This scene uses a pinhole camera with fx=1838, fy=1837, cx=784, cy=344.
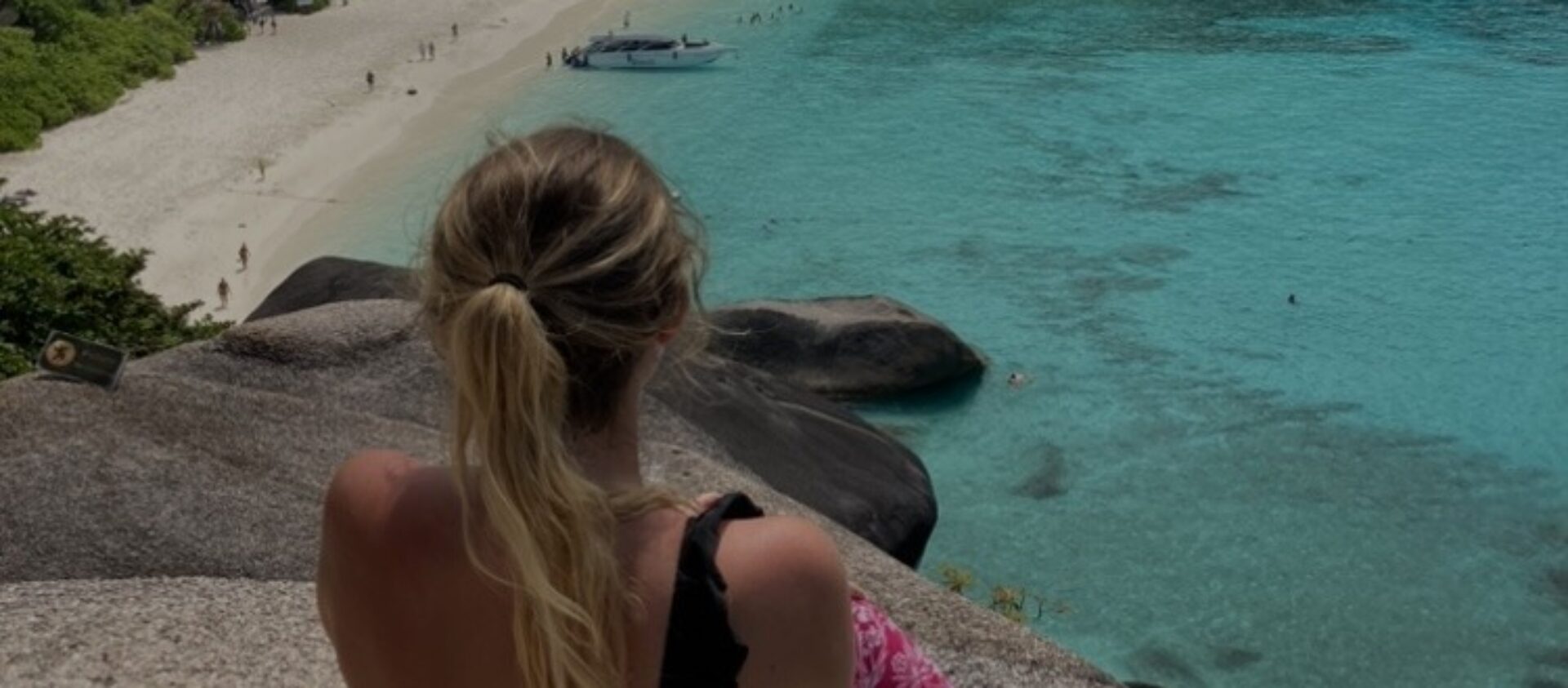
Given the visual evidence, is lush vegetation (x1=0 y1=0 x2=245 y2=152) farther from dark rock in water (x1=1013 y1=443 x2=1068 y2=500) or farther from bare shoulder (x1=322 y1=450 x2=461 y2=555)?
bare shoulder (x1=322 y1=450 x2=461 y2=555)

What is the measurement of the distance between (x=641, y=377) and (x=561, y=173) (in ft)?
1.28

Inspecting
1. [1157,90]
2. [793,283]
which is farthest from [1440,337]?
[1157,90]

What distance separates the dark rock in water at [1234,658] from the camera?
56.3ft

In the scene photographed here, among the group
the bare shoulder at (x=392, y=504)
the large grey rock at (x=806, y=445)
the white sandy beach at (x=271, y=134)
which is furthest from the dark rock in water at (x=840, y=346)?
the bare shoulder at (x=392, y=504)

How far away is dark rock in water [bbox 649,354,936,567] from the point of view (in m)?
14.2

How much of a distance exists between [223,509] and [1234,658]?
10540mm

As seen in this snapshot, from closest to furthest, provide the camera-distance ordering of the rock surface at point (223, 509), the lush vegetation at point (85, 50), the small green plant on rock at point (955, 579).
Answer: the rock surface at point (223, 509) < the small green plant on rock at point (955, 579) < the lush vegetation at point (85, 50)

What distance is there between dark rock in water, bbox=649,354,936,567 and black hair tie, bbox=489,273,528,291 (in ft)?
32.7

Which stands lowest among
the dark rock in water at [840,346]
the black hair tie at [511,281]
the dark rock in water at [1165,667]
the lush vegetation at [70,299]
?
the dark rock in water at [1165,667]

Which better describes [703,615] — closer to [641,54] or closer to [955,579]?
[955,579]

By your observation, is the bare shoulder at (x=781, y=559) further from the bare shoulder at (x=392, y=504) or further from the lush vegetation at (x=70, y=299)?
the lush vegetation at (x=70, y=299)

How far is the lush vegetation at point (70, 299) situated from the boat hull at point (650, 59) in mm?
26313

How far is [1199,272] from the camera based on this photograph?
99.2 ft

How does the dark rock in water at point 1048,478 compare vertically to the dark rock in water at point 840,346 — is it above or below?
below
